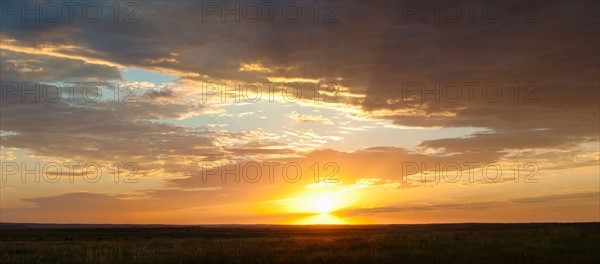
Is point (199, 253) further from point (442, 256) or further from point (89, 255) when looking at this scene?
point (442, 256)

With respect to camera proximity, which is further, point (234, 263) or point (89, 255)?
point (89, 255)

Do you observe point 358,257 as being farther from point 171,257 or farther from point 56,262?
point 56,262

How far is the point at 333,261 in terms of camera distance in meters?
22.2

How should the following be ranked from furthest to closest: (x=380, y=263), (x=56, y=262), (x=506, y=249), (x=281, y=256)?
(x=506, y=249) → (x=281, y=256) → (x=56, y=262) → (x=380, y=263)

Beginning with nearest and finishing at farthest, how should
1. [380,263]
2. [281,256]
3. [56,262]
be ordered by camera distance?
[380,263], [56,262], [281,256]

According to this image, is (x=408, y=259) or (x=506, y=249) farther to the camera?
(x=506, y=249)

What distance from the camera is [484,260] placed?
22422 mm

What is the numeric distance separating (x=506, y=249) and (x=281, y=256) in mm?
11653

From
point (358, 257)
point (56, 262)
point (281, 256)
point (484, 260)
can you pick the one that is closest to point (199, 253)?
point (281, 256)

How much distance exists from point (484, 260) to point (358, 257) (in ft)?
17.3

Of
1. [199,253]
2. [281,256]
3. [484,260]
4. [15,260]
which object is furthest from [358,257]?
[15,260]

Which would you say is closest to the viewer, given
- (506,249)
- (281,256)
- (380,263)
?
(380,263)

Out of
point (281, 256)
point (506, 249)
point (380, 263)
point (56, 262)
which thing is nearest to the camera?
point (380, 263)

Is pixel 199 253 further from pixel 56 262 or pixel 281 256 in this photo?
pixel 56 262
